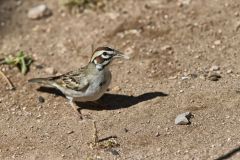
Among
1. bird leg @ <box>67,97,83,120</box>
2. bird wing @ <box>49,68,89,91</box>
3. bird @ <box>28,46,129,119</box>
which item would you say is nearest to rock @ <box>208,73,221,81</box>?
bird @ <box>28,46,129,119</box>

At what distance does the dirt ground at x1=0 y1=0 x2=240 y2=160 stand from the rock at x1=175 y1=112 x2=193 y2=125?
8 centimetres

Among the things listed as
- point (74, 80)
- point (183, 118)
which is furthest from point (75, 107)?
point (183, 118)

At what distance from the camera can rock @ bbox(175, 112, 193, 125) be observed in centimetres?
960

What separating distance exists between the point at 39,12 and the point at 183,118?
4.46 metres

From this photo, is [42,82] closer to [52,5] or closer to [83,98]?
[83,98]

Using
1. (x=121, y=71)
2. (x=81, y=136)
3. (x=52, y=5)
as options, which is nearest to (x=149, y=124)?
(x=81, y=136)

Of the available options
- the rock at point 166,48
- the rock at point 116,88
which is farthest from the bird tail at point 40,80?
the rock at point 166,48

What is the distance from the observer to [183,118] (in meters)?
9.61

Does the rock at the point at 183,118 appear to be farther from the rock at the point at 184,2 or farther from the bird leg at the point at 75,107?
the rock at the point at 184,2

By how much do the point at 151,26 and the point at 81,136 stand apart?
132 inches

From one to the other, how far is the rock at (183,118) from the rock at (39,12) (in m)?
4.29

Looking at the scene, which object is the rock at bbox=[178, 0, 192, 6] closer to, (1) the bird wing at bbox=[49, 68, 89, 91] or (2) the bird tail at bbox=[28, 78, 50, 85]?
(1) the bird wing at bbox=[49, 68, 89, 91]

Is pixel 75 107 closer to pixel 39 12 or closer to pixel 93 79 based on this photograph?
pixel 93 79

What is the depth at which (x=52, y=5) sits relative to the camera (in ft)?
43.5
